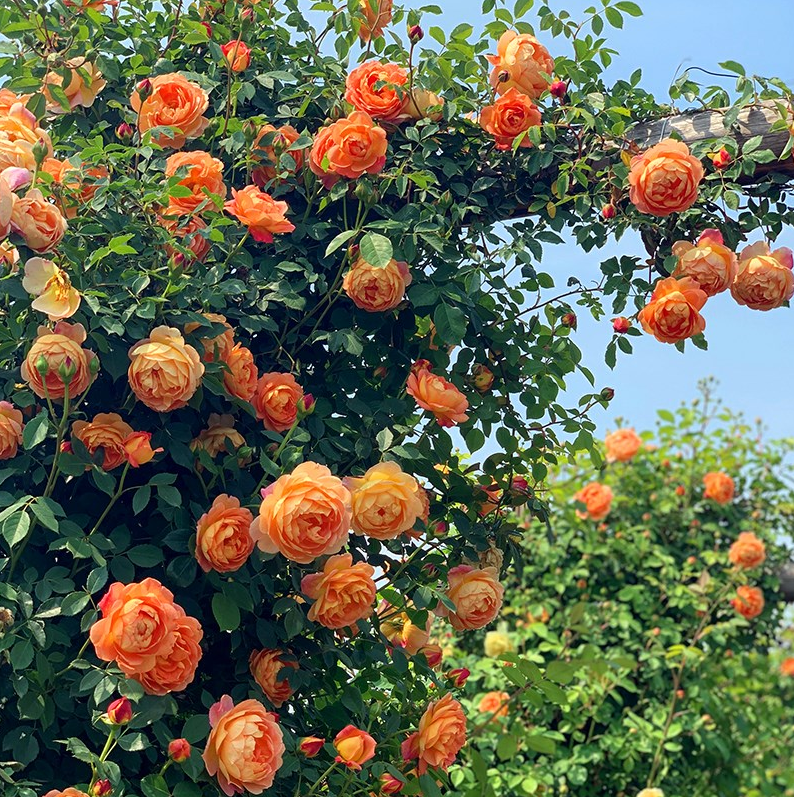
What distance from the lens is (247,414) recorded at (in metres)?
1.91

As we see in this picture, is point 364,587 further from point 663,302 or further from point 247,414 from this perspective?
point 663,302

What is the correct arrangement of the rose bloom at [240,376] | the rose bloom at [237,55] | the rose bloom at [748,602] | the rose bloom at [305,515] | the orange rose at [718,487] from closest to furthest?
the rose bloom at [305,515]
the rose bloom at [240,376]
the rose bloom at [237,55]
the rose bloom at [748,602]
the orange rose at [718,487]

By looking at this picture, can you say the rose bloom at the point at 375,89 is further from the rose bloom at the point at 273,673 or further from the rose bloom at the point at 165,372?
the rose bloom at the point at 273,673

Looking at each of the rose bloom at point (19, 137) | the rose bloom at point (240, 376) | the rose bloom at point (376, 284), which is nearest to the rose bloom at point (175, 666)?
the rose bloom at point (240, 376)

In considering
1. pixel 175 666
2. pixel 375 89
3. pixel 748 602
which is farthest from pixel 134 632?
pixel 748 602

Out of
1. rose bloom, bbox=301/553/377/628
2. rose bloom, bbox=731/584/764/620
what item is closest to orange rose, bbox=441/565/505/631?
rose bloom, bbox=301/553/377/628

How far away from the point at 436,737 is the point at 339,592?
1.25ft

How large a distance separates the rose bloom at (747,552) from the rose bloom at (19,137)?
3.47 meters

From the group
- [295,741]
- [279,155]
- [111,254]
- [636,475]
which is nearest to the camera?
[295,741]

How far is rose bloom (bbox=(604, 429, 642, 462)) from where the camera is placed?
4761mm

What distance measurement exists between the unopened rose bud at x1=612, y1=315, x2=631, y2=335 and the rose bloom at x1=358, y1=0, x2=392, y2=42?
2.51 feet

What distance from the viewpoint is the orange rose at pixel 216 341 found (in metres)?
1.80

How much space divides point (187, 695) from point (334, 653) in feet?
0.85

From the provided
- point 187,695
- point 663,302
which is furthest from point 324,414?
point 663,302
